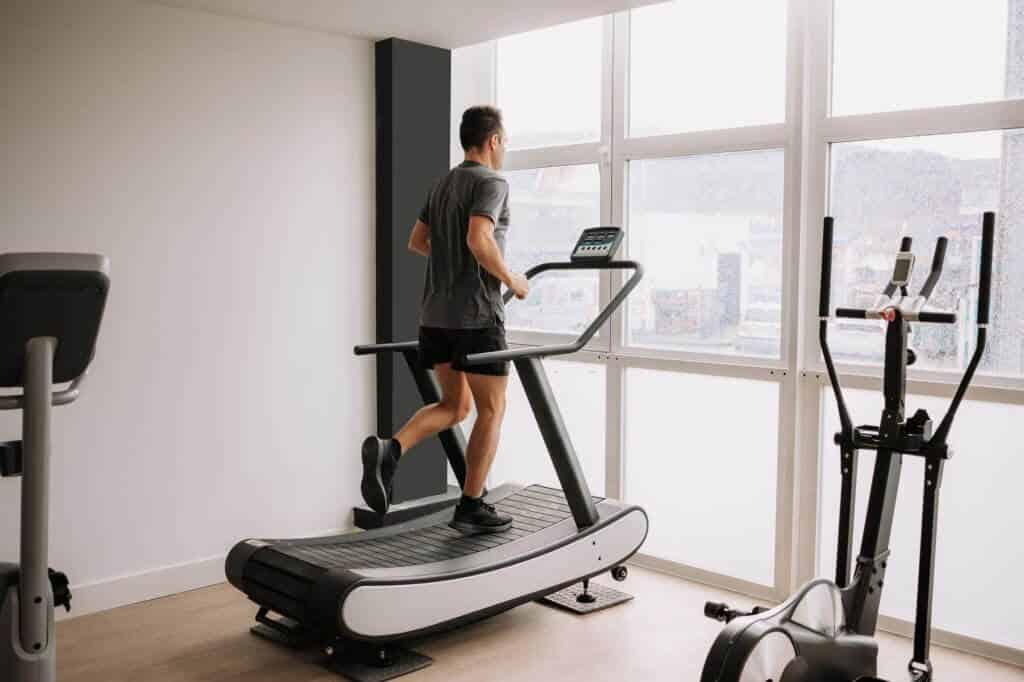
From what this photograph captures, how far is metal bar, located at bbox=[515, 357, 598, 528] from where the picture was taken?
392cm

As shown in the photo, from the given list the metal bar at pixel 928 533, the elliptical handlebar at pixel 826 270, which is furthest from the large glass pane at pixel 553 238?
the metal bar at pixel 928 533

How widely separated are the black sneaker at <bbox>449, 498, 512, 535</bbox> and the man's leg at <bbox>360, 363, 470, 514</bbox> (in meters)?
0.34

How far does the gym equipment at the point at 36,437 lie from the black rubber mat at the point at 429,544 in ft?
3.87

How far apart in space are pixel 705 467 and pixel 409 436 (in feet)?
4.74

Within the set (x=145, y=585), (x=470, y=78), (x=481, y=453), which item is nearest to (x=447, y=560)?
(x=481, y=453)

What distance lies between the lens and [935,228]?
3.77 meters

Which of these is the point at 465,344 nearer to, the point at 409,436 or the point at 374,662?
the point at 409,436

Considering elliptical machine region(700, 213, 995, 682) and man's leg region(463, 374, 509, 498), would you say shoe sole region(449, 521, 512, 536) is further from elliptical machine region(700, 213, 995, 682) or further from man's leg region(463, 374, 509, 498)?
elliptical machine region(700, 213, 995, 682)

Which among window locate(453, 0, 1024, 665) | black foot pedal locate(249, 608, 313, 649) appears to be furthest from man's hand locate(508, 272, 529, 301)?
black foot pedal locate(249, 608, 313, 649)

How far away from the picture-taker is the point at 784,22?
4250 mm

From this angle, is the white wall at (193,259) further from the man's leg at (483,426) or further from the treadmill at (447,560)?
the man's leg at (483,426)

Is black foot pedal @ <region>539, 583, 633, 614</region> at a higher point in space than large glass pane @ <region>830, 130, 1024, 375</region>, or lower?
lower

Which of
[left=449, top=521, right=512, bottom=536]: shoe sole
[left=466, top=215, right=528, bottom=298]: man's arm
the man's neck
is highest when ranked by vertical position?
the man's neck

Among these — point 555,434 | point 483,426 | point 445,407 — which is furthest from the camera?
point 445,407
